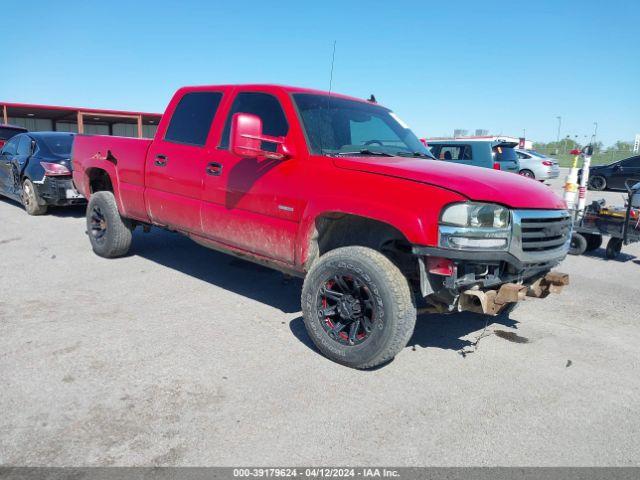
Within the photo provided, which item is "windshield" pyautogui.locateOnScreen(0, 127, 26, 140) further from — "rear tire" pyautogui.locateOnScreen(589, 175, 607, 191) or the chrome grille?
"rear tire" pyautogui.locateOnScreen(589, 175, 607, 191)

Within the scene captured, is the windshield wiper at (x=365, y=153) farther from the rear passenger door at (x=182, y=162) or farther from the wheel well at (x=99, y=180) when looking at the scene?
the wheel well at (x=99, y=180)

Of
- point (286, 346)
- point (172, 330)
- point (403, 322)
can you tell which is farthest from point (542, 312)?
point (172, 330)

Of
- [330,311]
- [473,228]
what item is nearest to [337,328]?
[330,311]

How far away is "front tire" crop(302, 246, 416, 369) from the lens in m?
3.27

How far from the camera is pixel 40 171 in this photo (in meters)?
8.71

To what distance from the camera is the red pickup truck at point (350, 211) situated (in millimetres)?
3139

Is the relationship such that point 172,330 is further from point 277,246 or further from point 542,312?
point 542,312

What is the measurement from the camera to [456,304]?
3.30 metres

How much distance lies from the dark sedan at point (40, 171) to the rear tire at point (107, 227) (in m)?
2.92

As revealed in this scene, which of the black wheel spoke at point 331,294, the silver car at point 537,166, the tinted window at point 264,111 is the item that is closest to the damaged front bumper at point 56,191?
the tinted window at point 264,111

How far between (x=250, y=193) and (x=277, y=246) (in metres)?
0.52

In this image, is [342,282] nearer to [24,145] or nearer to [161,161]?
[161,161]

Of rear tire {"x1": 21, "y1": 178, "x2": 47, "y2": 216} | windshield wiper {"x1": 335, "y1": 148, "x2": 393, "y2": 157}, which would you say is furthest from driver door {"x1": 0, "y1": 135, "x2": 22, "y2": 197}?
windshield wiper {"x1": 335, "y1": 148, "x2": 393, "y2": 157}

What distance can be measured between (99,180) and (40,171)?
2.99 metres
